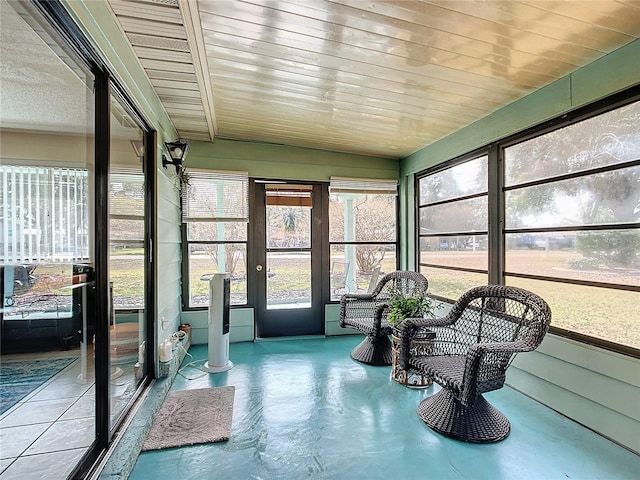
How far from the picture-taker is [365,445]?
2.16m

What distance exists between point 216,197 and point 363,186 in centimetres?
202

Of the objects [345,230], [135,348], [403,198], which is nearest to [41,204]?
[135,348]

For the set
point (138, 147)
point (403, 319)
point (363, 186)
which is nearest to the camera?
point (138, 147)

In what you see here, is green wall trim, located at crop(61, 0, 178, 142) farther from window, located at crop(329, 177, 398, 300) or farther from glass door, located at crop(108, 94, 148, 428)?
window, located at crop(329, 177, 398, 300)

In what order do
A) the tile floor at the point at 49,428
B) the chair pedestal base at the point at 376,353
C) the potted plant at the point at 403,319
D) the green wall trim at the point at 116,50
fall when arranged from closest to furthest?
1. the green wall trim at the point at 116,50
2. the tile floor at the point at 49,428
3. the potted plant at the point at 403,319
4. the chair pedestal base at the point at 376,353

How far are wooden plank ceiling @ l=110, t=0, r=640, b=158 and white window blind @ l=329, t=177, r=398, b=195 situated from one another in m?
1.21

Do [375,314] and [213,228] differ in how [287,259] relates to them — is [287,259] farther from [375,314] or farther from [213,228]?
[375,314]

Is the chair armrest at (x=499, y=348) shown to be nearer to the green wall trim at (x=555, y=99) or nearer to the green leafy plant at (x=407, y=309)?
the green leafy plant at (x=407, y=309)

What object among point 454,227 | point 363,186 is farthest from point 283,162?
point 454,227

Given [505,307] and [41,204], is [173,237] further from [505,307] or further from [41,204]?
[505,307]

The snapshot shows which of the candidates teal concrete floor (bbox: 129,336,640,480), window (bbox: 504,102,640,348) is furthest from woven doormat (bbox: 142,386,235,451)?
window (bbox: 504,102,640,348)

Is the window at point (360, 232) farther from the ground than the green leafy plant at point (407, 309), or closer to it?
farther from the ground

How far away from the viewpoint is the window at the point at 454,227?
3.46 metres

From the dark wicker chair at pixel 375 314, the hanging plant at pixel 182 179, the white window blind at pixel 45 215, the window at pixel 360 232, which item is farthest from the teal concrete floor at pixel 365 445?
the hanging plant at pixel 182 179
